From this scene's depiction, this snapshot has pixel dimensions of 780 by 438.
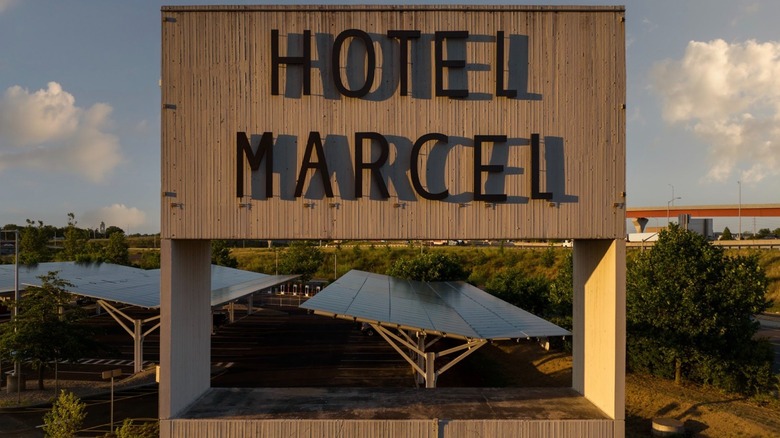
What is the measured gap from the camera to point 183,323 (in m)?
13.2

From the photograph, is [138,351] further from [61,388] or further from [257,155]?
[257,155]

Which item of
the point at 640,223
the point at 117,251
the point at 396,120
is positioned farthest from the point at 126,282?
the point at 640,223

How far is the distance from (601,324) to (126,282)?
39.4 m

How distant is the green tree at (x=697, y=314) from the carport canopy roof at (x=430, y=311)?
20.4 feet

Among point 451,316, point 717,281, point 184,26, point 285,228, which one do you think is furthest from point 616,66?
point 717,281

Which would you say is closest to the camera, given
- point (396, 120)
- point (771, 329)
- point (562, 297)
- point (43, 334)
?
point (396, 120)

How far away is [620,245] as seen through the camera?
12.6m

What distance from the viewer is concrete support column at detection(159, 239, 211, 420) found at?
12.2 m

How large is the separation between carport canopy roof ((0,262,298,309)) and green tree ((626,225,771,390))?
88.6 feet

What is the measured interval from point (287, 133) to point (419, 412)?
851 cm

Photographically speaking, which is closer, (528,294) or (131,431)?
(131,431)

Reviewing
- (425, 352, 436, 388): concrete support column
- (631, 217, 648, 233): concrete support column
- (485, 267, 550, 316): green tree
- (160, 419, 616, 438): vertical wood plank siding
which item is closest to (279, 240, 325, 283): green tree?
(485, 267, 550, 316): green tree

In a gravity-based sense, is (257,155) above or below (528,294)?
above

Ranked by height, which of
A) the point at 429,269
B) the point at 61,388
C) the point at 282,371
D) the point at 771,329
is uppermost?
the point at 429,269
